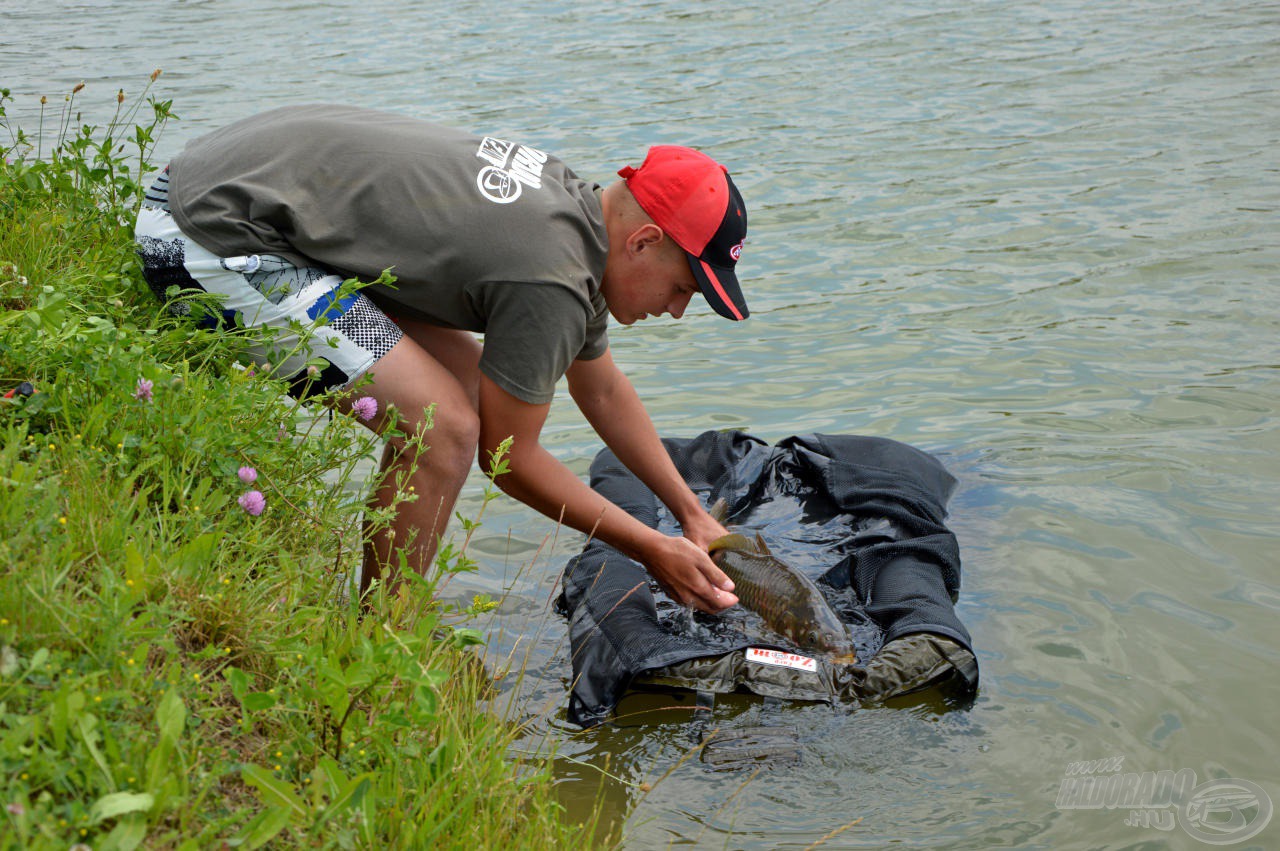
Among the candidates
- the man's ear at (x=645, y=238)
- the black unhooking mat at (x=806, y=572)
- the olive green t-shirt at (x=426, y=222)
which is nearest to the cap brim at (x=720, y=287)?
the man's ear at (x=645, y=238)

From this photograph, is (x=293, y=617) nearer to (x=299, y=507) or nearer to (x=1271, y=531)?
(x=299, y=507)

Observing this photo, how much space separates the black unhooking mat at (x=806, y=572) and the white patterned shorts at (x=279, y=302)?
1.23 m

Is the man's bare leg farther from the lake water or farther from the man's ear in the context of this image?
the man's ear

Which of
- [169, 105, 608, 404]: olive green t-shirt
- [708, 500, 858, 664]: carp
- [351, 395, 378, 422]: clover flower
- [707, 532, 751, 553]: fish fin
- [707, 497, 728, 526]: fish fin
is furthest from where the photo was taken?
[707, 497, 728, 526]: fish fin

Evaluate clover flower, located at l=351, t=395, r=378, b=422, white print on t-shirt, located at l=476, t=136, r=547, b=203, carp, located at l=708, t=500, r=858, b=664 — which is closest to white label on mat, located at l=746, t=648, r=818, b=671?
carp, located at l=708, t=500, r=858, b=664

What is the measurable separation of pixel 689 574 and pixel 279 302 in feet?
5.22

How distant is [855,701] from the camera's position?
3951mm

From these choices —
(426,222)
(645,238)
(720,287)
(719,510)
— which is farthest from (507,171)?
(719,510)

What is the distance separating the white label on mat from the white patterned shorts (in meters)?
1.54

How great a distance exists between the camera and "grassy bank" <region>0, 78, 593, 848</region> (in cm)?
212

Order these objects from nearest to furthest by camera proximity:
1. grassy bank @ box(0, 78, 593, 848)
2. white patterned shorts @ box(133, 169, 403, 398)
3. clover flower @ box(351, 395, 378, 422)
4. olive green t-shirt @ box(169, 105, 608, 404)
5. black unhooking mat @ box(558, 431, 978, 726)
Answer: grassy bank @ box(0, 78, 593, 848) → clover flower @ box(351, 395, 378, 422) → olive green t-shirt @ box(169, 105, 608, 404) → white patterned shorts @ box(133, 169, 403, 398) → black unhooking mat @ box(558, 431, 978, 726)

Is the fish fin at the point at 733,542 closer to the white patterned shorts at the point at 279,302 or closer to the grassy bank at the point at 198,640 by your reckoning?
the grassy bank at the point at 198,640

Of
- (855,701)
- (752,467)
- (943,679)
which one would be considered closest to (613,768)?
(855,701)

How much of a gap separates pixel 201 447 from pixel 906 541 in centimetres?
262
